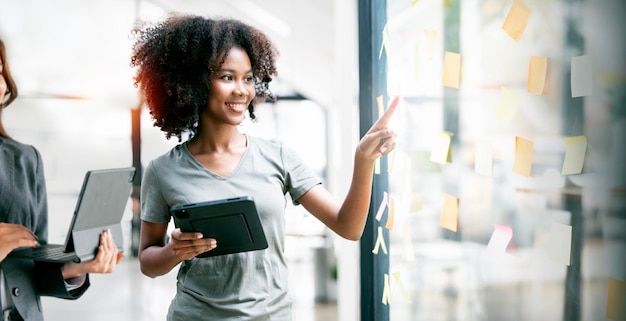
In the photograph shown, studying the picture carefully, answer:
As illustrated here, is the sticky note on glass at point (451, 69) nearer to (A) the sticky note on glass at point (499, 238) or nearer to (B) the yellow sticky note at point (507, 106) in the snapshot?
(B) the yellow sticky note at point (507, 106)

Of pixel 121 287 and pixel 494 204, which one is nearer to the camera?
pixel 494 204

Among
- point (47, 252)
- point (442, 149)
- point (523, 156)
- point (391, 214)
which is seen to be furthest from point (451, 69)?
point (47, 252)

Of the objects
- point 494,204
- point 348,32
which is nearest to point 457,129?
point 494,204

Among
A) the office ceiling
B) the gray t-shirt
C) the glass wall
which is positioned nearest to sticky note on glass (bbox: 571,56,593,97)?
the glass wall

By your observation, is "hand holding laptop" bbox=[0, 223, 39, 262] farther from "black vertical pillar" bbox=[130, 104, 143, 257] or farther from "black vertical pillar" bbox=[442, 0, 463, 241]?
"black vertical pillar" bbox=[130, 104, 143, 257]

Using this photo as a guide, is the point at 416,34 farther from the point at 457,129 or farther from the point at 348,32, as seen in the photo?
the point at 348,32

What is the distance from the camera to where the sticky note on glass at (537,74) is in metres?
0.97

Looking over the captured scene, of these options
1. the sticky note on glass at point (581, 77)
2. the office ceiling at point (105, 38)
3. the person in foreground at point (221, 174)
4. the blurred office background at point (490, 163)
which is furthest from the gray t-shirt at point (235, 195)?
the office ceiling at point (105, 38)

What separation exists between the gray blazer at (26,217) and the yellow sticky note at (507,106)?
1.05 m

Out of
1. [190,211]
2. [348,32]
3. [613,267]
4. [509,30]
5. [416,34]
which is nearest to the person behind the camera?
[613,267]

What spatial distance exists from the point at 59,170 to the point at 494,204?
7.14 m

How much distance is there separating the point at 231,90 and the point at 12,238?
58 cm

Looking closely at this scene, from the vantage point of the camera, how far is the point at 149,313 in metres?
5.07

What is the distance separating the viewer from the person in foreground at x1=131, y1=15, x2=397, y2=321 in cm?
141
